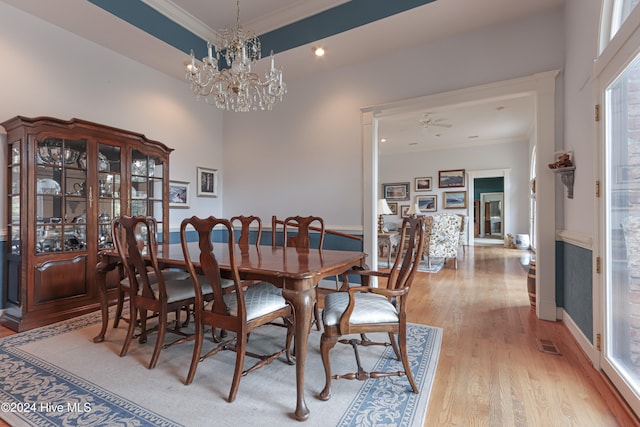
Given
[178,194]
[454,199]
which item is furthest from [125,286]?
[454,199]

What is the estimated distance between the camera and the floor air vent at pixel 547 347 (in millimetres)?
2312

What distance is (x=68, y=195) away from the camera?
120 inches

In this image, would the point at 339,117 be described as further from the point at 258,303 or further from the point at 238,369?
the point at 238,369

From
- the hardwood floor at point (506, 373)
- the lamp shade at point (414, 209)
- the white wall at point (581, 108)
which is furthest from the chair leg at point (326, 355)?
the lamp shade at point (414, 209)

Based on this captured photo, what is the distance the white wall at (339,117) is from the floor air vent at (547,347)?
220 cm

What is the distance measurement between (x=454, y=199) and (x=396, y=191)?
1.73 meters

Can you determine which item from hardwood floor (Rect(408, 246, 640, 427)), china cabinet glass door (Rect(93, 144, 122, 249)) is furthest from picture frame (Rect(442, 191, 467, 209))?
china cabinet glass door (Rect(93, 144, 122, 249))

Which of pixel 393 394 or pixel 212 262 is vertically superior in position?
pixel 212 262

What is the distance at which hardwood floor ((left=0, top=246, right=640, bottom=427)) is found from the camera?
1584 mm

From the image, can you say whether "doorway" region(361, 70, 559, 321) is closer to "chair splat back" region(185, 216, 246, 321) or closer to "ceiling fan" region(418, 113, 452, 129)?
"chair splat back" region(185, 216, 246, 321)

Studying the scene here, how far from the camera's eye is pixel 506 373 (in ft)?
6.56

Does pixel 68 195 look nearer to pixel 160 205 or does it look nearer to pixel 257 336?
pixel 160 205

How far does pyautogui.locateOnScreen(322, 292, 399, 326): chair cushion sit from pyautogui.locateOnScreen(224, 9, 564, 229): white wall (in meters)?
2.18

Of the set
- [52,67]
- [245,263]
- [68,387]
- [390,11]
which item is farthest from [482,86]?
[52,67]
